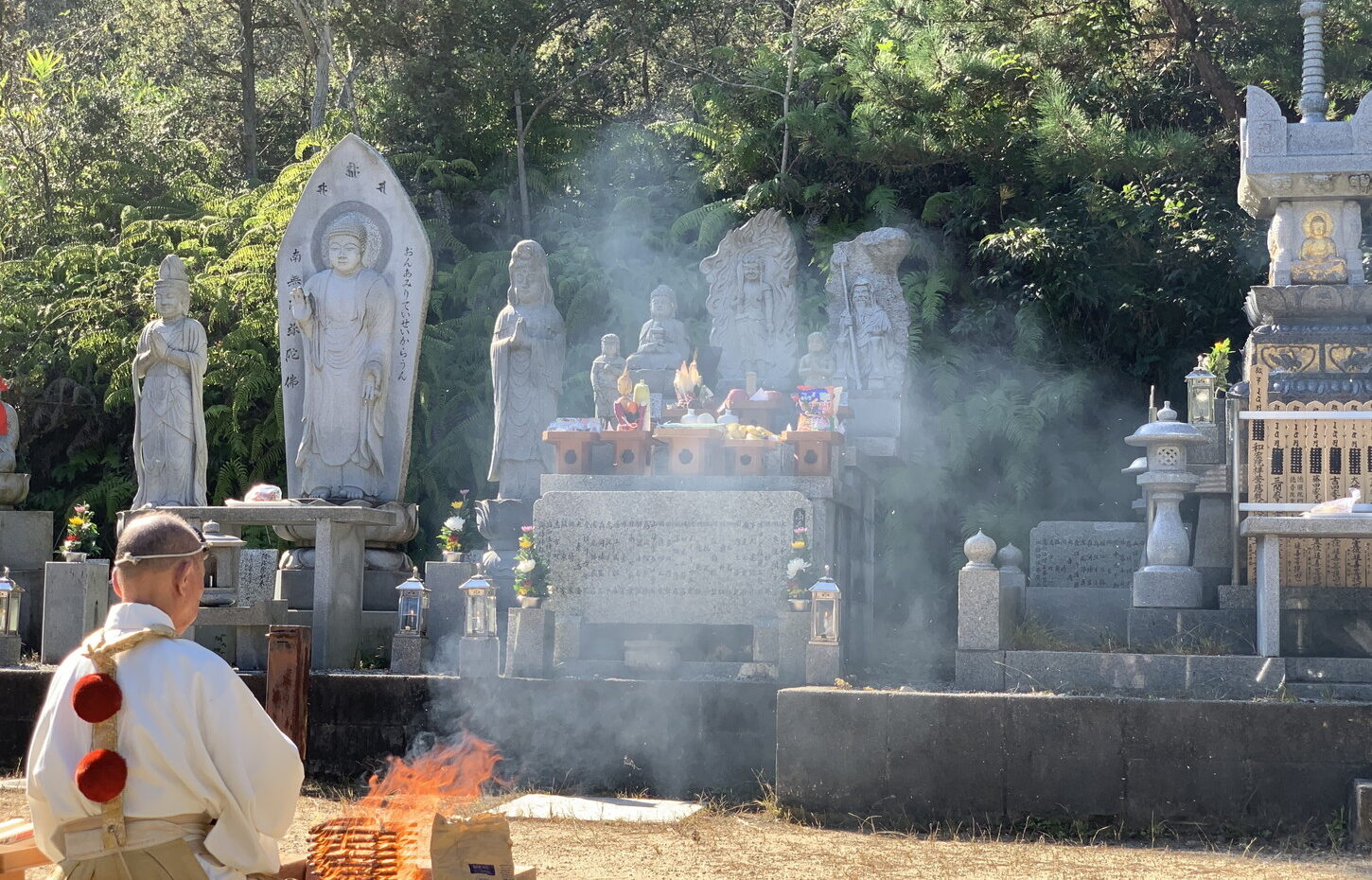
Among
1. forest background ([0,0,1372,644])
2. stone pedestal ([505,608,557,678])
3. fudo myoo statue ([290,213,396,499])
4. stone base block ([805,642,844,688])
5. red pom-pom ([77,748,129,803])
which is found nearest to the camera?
red pom-pom ([77,748,129,803])

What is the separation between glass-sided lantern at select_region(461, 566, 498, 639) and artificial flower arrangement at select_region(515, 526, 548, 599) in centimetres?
23

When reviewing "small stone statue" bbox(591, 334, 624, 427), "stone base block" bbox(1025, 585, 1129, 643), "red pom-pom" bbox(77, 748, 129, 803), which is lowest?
"red pom-pom" bbox(77, 748, 129, 803)

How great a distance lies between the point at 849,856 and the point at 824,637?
1.81m

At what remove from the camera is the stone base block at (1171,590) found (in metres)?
9.40

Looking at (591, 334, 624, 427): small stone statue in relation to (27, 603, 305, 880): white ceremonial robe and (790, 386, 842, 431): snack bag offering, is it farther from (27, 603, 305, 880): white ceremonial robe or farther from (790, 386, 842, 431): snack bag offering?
(27, 603, 305, 880): white ceremonial robe

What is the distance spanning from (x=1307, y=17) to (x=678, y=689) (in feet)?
24.4

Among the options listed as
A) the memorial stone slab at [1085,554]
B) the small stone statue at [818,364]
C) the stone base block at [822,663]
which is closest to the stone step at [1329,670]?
the stone base block at [822,663]

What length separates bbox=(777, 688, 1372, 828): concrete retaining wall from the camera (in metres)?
7.59

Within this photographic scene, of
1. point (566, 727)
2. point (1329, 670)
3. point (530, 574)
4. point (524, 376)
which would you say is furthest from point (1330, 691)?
point (524, 376)

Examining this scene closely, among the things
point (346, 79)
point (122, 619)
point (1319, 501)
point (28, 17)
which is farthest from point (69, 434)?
point (122, 619)

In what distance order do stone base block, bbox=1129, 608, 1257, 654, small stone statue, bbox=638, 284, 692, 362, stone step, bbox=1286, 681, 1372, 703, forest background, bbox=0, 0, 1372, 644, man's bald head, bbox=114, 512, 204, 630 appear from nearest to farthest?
man's bald head, bbox=114, 512, 204, 630
stone step, bbox=1286, 681, 1372, 703
stone base block, bbox=1129, 608, 1257, 654
small stone statue, bbox=638, 284, 692, 362
forest background, bbox=0, 0, 1372, 644

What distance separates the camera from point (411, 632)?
32.4 ft

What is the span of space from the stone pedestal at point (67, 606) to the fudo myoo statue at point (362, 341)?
5.66 feet

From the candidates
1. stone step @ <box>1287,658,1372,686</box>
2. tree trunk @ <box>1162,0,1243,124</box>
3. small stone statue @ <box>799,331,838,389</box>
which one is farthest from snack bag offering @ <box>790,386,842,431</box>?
tree trunk @ <box>1162,0,1243,124</box>
